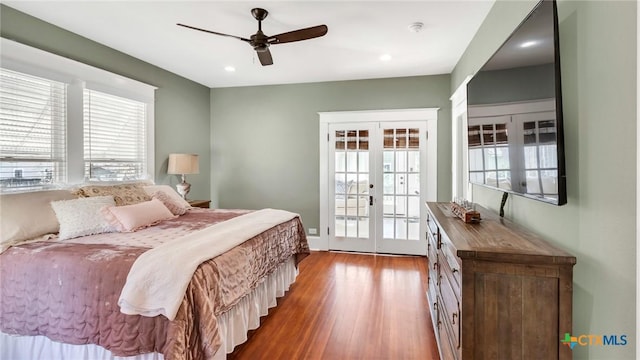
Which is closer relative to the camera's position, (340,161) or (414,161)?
(414,161)

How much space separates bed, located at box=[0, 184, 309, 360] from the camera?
5.18ft

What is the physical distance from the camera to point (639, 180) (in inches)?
37.2

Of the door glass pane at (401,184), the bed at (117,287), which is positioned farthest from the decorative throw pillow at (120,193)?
the door glass pane at (401,184)

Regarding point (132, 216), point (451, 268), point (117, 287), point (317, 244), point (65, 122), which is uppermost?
point (65, 122)

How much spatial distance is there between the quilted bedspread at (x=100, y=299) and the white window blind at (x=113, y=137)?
1535 mm

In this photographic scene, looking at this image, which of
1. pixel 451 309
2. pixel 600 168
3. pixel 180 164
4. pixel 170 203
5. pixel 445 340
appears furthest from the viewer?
pixel 180 164

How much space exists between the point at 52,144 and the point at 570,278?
394cm

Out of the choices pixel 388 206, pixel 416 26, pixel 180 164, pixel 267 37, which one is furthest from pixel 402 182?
pixel 180 164

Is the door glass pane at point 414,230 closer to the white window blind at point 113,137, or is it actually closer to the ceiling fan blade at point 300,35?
the ceiling fan blade at point 300,35

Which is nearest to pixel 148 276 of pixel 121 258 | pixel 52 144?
pixel 121 258

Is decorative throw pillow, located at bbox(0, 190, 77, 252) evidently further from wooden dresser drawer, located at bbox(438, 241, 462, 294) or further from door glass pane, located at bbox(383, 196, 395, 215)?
door glass pane, located at bbox(383, 196, 395, 215)

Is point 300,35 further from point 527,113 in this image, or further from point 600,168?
point 600,168

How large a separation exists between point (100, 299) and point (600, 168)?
2.39 metres

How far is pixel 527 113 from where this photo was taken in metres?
1.48
